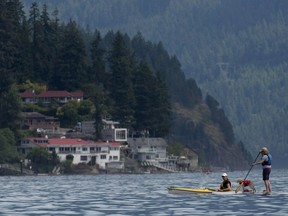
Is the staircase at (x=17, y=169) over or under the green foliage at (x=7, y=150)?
under

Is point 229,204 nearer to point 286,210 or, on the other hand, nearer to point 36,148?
point 286,210

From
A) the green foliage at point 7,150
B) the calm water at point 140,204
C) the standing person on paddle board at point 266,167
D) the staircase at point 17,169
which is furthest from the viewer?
the green foliage at point 7,150

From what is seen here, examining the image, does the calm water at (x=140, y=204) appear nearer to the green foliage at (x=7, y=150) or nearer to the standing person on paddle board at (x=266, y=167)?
the standing person on paddle board at (x=266, y=167)

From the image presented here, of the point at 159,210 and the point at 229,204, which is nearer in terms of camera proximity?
the point at 159,210

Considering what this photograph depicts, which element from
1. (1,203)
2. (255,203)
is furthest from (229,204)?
(1,203)

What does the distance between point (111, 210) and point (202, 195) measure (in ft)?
48.5

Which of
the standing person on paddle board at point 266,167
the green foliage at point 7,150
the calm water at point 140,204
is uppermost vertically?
the green foliage at point 7,150

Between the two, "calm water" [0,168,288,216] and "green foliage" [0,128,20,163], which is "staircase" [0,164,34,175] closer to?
"green foliage" [0,128,20,163]

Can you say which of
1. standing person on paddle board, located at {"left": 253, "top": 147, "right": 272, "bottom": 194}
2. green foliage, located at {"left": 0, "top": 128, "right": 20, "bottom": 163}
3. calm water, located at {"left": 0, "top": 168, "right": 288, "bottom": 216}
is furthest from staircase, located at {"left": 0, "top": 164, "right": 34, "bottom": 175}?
standing person on paddle board, located at {"left": 253, "top": 147, "right": 272, "bottom": 194}

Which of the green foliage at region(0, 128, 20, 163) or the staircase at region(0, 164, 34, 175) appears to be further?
the green foliage at region(0, 128, 20, 163)

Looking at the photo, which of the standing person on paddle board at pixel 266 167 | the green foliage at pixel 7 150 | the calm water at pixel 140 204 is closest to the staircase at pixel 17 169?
the green foliage at pixel 7 150

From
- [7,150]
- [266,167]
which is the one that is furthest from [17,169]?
[266,167]

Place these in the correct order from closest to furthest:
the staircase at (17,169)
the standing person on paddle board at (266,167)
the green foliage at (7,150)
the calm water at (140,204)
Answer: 1. the calm water at (140,204)
2. the standing person on paddle board at (266,167)
3. the staircase at (17,169)
4. the green foliage at (7,150)

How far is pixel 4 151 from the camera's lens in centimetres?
19175
